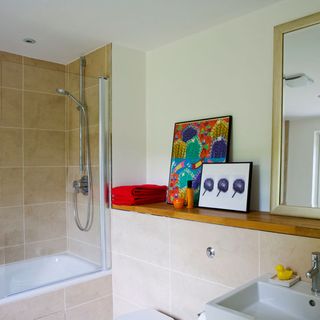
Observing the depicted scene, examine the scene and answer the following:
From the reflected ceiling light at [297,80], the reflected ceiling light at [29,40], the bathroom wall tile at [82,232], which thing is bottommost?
the bathroom wall tile at [82,232]

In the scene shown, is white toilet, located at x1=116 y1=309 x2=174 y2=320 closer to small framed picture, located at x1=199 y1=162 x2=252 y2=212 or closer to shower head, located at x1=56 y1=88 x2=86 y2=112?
small framed picture, located at x1=199 y1=162 x2=252 y2=212

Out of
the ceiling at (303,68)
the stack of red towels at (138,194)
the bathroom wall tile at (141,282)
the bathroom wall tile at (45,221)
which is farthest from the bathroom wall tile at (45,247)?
the ceiling at (303,68)

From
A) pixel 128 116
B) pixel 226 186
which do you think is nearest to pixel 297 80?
pixel 226 186

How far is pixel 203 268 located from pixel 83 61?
1961 millimetres

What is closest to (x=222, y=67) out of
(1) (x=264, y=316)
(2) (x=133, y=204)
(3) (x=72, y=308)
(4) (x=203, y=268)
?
(2) (x=133, y=204)

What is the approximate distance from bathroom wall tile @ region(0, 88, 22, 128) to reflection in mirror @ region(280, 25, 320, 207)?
197cm

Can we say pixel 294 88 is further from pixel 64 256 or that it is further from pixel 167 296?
pixel 64 256

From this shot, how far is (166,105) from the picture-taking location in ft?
8.66

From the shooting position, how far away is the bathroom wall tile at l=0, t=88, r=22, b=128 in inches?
101

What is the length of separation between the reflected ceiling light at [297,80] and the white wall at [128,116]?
1.23 meters

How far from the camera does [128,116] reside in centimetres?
269

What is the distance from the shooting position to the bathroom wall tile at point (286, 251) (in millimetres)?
1514

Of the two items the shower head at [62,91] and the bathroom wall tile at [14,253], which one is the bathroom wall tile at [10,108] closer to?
the shower head at [62,91]

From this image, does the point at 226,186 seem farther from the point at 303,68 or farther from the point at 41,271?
the point at 41,271
